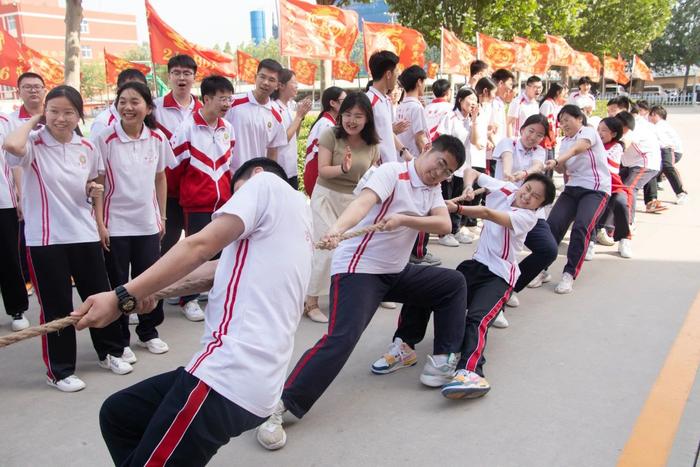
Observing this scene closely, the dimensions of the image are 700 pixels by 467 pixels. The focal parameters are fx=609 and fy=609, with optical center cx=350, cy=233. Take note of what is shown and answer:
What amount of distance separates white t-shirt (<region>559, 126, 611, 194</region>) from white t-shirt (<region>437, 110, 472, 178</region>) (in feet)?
4.12

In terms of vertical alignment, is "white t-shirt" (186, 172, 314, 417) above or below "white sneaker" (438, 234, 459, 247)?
above

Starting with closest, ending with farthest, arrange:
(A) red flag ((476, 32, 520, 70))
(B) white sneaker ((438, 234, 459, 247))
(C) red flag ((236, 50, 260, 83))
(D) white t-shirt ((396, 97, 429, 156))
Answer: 1. (D) white t-shirt ((396, 97, 429, 156))
2. (B) white sneaker ((438, 234, 459, 247))
3. (A) red flag ((476, 32, 520, 70))
4. (C) red flag ((236, 50, 260, 83))

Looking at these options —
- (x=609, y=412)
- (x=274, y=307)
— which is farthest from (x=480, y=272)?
(x=274, y=307)

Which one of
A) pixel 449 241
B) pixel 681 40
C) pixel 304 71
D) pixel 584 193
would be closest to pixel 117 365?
pixel 449 241

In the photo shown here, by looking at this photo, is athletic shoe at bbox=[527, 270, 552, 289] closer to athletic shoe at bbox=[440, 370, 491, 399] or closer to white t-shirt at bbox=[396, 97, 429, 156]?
white t-shirt at bbox=[396, 97, 429, 156]

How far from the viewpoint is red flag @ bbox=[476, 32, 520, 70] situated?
11.3 metres

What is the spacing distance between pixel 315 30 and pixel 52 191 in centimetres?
481

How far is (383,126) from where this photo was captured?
457cm

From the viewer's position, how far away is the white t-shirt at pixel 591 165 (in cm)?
514

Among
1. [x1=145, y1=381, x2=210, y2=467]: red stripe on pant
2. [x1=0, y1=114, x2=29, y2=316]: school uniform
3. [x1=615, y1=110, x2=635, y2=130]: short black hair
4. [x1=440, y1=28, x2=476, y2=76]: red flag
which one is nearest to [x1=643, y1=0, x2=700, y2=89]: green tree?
[x1=440, y1=28, x2=476, y2=76]: red flag

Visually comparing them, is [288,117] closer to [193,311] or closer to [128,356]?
[193,311]

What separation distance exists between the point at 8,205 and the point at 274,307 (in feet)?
10.1

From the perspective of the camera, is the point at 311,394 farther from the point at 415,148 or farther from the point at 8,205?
the point at 415,148

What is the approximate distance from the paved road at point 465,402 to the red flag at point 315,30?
3.88m
